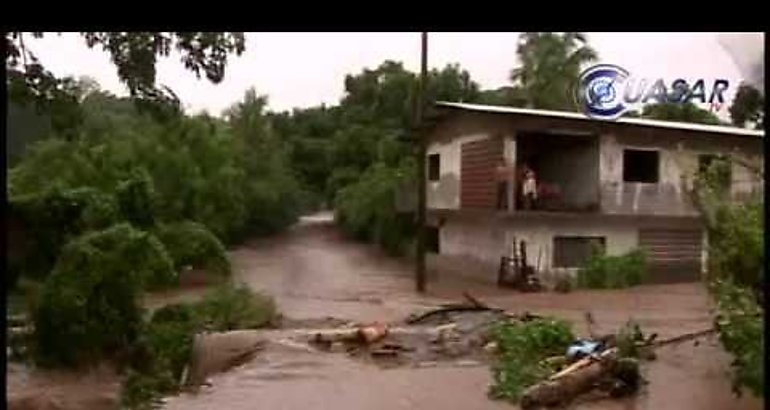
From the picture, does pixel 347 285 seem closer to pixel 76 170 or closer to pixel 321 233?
pixel 321 233

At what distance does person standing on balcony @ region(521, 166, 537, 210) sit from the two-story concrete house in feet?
0.18

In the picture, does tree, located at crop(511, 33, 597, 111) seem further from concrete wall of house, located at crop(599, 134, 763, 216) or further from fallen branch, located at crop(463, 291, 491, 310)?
fallen branch, located at crop(463, 291, 491, 310)

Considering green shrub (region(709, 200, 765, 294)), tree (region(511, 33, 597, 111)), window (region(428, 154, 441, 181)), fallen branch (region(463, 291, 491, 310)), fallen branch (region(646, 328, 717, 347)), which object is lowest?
fallen branch (region(646, 328, 717, 347))

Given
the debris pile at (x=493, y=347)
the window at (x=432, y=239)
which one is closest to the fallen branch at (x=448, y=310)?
the debris pile at (x=493, y=347)

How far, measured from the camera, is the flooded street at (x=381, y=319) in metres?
4.40

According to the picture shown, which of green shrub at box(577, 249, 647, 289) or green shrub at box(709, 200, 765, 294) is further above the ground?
green shrub at box(709, 200, 765, 294)

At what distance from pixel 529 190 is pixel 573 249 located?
514mm

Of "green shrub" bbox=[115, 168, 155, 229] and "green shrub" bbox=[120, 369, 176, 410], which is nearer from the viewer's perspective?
"green shrub" bbox=[120, 369, 176, 410]

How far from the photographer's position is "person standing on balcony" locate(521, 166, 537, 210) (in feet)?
19.5

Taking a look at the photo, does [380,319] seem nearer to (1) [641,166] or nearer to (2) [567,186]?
(2) [567,186]

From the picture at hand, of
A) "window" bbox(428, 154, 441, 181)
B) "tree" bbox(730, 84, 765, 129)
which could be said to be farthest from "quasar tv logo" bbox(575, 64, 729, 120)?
"window" bbox(428, 154, 441, 181)

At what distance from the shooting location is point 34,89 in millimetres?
3461

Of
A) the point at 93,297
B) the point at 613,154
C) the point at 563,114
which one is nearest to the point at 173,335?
the point at 93,297

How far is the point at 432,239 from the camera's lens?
6.64m
